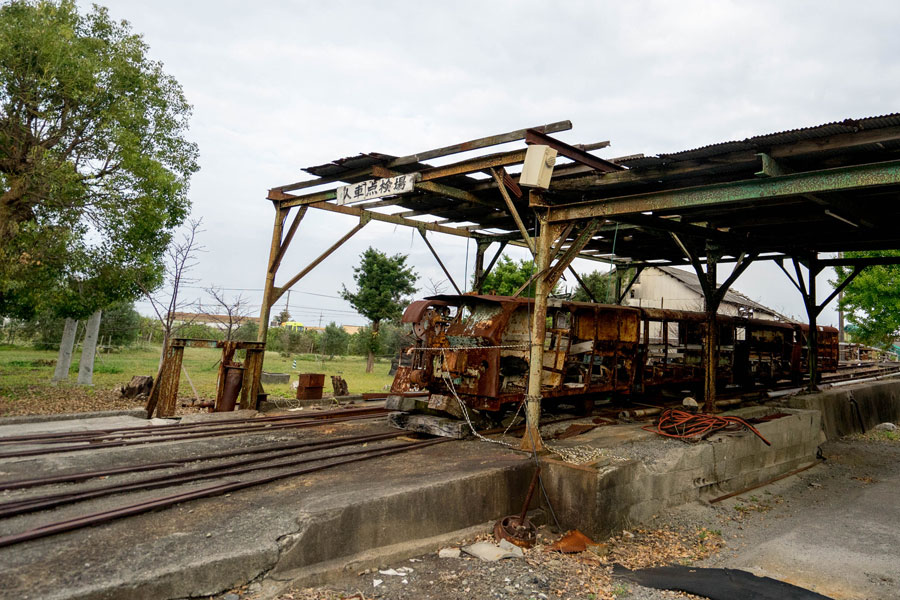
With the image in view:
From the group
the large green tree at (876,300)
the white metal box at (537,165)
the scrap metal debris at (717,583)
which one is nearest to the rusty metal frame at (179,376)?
the white metal box at (537,165)

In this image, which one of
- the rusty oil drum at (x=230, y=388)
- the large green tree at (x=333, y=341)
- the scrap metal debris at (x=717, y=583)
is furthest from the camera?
the large green tree at (x=333, y=341)

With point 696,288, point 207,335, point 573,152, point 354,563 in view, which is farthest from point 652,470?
point 207,335

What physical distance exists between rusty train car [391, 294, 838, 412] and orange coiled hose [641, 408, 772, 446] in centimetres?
126

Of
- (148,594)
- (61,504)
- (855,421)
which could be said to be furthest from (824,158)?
(855,421)

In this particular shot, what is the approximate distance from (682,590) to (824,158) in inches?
206

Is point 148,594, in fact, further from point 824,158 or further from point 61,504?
point 824,158

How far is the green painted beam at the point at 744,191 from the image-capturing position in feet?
18.3

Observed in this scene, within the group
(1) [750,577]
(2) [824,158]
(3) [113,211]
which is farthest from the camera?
(3) [113,211]

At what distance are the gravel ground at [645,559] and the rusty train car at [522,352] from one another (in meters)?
2.16

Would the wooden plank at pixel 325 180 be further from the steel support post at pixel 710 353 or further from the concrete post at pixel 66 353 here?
the concrete post at pixel 66 353

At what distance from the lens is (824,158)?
20.5 ft

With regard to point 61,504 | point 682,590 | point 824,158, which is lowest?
point 682,590

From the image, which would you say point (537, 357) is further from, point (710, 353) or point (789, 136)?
point (710, 353)

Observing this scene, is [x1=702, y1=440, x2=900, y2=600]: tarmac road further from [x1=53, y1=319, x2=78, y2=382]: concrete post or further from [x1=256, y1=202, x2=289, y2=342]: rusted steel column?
[x1=53, y1=319, x2=78, y2=382]: concrete post
